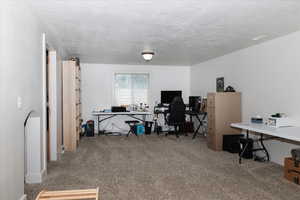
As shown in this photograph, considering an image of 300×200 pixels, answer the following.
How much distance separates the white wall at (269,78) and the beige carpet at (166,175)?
3.23 feet

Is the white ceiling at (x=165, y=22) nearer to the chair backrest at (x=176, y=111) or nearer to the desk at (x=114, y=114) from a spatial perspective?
the chair backrest at (x=176, y=111)

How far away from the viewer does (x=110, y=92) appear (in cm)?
746

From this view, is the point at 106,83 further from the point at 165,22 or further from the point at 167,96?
the point at 165,22

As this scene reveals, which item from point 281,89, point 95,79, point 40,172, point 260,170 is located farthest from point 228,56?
point 40,172

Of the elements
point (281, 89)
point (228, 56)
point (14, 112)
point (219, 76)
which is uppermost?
point (228, 56)

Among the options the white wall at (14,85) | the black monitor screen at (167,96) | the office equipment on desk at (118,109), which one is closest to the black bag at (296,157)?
the white wall at (14,85)

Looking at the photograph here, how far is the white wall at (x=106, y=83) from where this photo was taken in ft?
24.0

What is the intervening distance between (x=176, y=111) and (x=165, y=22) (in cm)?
361

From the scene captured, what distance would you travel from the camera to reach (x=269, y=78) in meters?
4.26

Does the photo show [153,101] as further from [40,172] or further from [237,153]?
[40,172]

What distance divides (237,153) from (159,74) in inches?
158

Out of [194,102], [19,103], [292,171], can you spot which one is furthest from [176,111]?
[19,103]

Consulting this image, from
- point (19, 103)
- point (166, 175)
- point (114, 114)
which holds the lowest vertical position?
point (166, 175)

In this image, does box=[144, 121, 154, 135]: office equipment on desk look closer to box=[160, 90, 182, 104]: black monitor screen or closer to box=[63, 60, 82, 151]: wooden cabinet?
box=[160, 90, 182, 104]: black monitor screen
